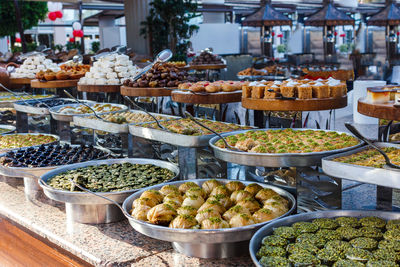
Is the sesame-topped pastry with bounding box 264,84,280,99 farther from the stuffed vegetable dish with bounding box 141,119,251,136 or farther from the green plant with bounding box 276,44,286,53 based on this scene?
the green plant with bounding box 276,44,286,53

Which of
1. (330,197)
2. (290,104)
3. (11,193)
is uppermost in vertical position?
(290,104)

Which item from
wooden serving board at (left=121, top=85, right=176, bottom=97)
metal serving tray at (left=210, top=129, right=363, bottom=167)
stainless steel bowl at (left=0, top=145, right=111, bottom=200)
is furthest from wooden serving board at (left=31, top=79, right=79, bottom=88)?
metal serving tray at (left=210, top=129, right=363, bottom=167)

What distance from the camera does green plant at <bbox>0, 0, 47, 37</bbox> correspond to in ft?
46.1

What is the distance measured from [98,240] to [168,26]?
9241mm

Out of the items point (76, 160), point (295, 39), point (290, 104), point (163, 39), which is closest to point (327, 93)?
point (290, 104)

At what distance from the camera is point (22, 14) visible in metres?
14.6

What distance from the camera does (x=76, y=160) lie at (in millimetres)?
2791

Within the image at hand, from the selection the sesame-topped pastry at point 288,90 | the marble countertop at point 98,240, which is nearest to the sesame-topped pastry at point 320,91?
the sesame-topped pastry at point 288,90

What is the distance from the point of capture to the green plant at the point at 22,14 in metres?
14.0

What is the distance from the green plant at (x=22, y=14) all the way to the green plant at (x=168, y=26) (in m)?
5.58

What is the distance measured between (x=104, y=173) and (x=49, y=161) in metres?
0.52

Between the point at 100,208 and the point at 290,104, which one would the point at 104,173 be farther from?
the point at 290,104

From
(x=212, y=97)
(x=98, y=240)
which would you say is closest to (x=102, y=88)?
(x=212, y=97)

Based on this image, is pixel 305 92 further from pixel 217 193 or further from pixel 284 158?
pixel 217 193
